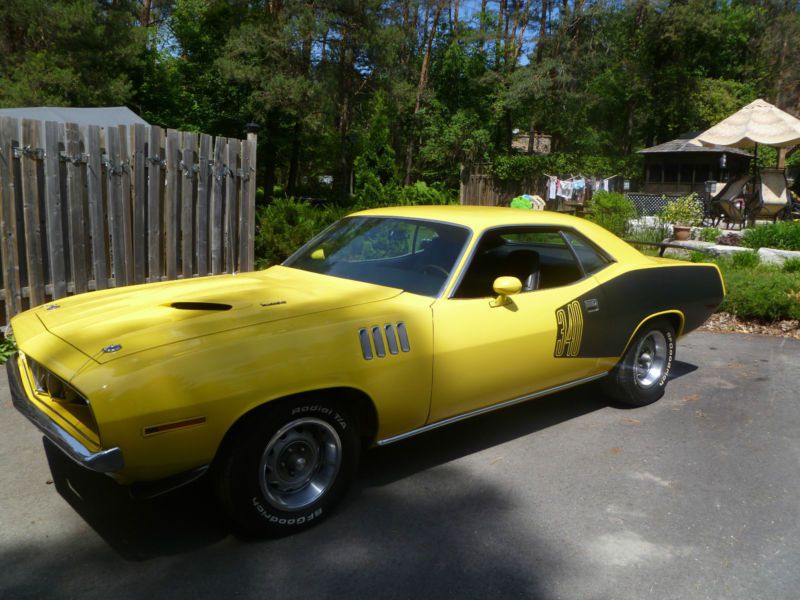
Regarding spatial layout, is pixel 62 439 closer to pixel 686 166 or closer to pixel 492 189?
pixel 492 189

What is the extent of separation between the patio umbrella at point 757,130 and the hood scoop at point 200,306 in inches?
595

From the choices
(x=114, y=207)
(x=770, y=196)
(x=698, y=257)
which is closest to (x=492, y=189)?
(x=770, y=196)

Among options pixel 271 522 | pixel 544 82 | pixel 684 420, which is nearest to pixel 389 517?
pixel 271 522

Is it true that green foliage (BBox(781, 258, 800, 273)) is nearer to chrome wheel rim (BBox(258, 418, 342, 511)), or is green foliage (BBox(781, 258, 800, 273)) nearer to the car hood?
the car hood

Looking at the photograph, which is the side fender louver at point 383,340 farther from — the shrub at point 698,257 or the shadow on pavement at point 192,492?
the shrub at point 698,257

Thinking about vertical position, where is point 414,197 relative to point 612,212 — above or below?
above

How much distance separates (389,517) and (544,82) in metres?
28.6

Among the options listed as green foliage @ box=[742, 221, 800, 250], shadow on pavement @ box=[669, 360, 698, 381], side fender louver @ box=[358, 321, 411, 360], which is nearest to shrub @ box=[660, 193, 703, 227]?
green foliage @ box=[742, 221, 800, 250]

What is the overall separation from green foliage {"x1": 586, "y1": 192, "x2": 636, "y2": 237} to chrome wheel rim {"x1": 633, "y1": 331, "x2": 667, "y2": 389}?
9.61 metres

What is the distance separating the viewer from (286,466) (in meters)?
3.06

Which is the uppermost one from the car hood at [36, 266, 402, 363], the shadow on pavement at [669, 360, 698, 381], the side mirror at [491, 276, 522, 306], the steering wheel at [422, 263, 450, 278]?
the steering wheel at [422, 263, 450, 278]

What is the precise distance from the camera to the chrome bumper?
2496 mm

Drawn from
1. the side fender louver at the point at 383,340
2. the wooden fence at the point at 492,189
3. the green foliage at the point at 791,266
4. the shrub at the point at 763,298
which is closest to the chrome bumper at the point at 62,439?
the side fender louver at the point at 383,340

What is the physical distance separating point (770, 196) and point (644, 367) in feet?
47.1
